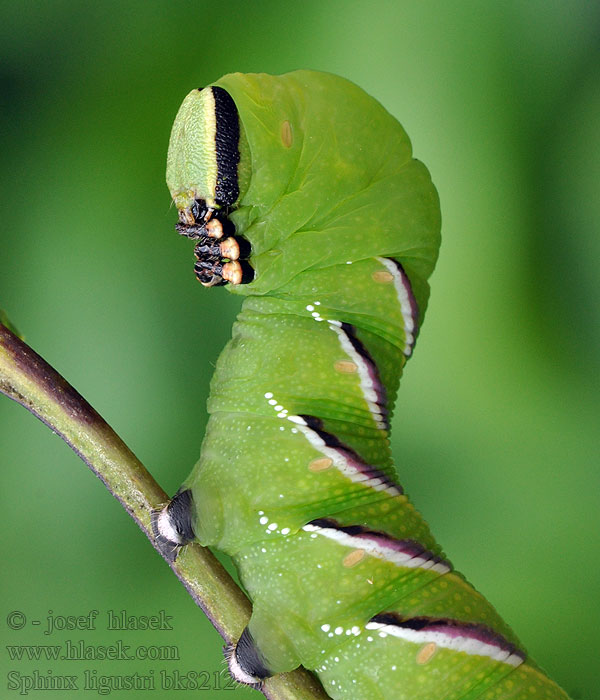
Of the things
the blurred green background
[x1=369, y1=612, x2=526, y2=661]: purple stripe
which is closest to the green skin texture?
[x1=369, y1=612, x2=526, y2=661]: purple stripe

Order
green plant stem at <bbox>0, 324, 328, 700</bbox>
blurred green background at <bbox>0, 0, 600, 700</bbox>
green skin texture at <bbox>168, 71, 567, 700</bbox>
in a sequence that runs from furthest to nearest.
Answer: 1. blurred green background at <bbox>0, 0, 600, 700</bbox>
2. green skin texture at <bbox>168, 71, 567, 700</bbox>
3. green plant stem at <bbox>0, 324, 328, 700</bbox>

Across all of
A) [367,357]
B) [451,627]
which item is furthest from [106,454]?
[451,627]

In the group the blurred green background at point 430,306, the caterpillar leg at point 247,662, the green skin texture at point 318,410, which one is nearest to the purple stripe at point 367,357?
the green skin texture at point 318,410

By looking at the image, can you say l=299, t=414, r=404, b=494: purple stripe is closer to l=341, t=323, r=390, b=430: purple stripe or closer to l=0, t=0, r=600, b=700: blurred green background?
l=341, t=323, r=390, b=430: purple stripe

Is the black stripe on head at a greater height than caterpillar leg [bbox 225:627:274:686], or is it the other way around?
the black stripe on head

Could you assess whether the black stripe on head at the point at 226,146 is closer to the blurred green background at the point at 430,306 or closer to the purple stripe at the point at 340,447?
the purple stripe at the point at 340,447

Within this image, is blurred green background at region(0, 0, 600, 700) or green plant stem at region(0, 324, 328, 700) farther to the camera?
blurred green background at region(0, 0, 600, 700)
